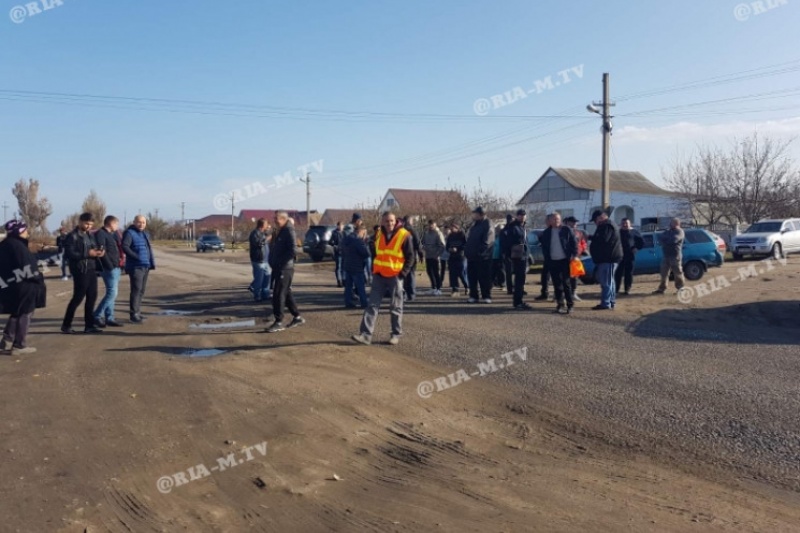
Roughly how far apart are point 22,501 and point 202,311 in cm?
938

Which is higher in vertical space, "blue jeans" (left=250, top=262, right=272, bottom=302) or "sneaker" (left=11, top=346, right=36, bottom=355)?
"blue jeans" (left=250, top=262, right=272, bottom=302)

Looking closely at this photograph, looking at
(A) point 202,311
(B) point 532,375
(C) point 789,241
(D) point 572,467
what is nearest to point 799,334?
(B) point 532,375

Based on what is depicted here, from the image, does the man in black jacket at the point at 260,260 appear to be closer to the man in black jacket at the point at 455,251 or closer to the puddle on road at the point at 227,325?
the puddle on road at the point at 227,325

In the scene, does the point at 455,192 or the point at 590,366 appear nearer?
the point at 590,366

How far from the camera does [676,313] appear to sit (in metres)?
11.8

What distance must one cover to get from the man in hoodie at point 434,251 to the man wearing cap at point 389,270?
19.0ft

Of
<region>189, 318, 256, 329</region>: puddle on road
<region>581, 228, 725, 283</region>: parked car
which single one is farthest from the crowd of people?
<region>581, 228, 725, 283</region>: parked car

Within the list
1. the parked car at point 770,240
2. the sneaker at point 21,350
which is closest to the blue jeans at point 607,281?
the sneaker at point 21,350

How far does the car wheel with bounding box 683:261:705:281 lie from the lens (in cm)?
1786

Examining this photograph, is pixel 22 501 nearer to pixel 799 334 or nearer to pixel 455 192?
pixel 799 334

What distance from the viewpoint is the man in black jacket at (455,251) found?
48.1 feet

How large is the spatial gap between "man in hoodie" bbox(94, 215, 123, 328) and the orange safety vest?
14.6 feet

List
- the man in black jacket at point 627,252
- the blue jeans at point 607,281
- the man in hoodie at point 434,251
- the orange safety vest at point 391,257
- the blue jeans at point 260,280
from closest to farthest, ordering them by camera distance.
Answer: the orange safety vest at point 391,257 < the blue jeans at point 607,281 < the man in black jacket at point 627,252 < the blue jeans at point 260,280 < the man in hoodie at point 434,251

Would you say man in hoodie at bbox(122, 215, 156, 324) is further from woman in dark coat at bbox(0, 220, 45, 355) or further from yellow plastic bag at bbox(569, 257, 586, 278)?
yellow plastic bag at bbox(569, 257, 586, 278)
